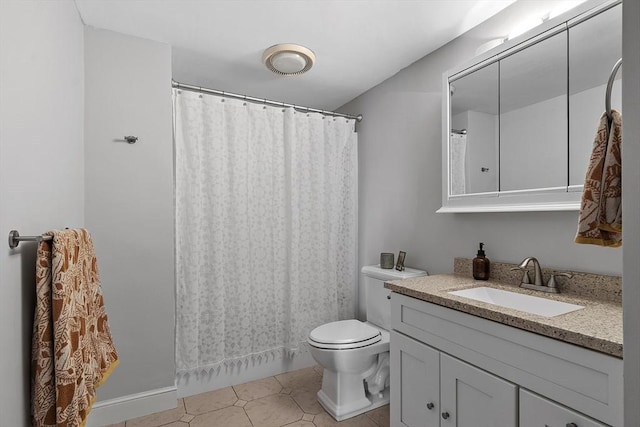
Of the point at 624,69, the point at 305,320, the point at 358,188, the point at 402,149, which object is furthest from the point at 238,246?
the point at 624,69

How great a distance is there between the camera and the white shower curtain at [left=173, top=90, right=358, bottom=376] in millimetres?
2209

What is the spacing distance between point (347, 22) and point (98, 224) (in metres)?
1.87

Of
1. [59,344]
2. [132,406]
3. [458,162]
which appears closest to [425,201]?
[458,162]

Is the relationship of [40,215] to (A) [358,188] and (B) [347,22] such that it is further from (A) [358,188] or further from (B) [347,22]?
(A) [358,188]

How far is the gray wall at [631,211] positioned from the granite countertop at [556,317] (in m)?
0.68

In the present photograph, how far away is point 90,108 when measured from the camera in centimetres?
190

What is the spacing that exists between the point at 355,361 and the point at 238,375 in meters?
0.97

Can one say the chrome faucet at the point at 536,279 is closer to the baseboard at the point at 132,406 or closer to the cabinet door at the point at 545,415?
the cabinet door at the point at 545,415

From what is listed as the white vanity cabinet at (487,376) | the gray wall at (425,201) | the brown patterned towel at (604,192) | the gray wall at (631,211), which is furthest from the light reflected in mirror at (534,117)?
the gray wall at (631,211)

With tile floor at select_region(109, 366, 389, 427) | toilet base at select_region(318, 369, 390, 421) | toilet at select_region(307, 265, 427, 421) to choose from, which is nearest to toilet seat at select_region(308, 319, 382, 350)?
toilet at select_region(307, 265, 427, 421)

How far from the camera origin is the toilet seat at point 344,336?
197cm

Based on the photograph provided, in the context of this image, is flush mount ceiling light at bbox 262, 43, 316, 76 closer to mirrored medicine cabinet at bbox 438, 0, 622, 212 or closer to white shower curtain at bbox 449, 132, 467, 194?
mirrored medicine cabinet at bbox 438, 0, 622, 212

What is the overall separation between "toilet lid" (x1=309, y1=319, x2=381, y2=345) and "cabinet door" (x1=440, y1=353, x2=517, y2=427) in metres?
0.68

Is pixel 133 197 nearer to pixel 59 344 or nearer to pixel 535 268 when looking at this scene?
pixel 59 344
